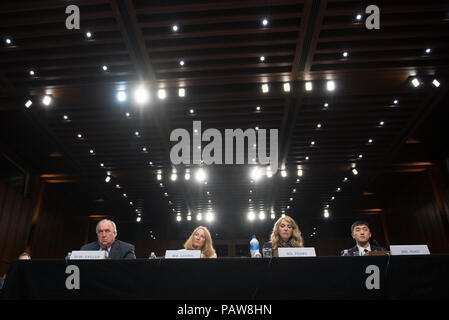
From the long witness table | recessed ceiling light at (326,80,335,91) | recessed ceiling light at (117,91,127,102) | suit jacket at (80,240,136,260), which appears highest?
recessed ceiling light at (117,91,127,102)

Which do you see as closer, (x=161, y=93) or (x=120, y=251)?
(x=120, y=251)

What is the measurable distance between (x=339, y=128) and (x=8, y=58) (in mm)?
7332

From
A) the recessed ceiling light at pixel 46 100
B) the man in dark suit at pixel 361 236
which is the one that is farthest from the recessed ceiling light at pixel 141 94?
the man in dark suit at pixel 361 236

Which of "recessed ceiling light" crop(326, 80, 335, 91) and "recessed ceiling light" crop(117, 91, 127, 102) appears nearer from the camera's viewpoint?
"recessed ceiling light" crop(326, 80, 335, 91)

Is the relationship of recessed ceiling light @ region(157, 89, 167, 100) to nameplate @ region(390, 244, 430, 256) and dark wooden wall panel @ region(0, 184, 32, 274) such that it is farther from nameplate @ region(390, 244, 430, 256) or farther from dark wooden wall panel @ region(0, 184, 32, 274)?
dark wooden wall panel @ region(0, 184, 32, 274)

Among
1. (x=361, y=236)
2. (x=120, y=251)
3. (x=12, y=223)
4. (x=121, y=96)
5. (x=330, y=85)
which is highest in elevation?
(x=121, y=96)

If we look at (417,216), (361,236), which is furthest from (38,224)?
(417,216)

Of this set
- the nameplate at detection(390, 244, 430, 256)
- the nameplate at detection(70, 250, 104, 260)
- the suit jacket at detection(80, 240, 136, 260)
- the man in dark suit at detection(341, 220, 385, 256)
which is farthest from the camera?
the man in dark suit at detection(341, 220, 385, 256)

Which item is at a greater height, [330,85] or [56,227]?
[330,85]

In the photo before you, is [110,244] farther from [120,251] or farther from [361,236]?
[361,236]

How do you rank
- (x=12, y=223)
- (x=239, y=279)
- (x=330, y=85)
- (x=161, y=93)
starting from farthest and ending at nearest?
1. (x=12, y=223)
2. (x=161, y=93)
3. (x=330, y=85)
4. (x=239, y=279)

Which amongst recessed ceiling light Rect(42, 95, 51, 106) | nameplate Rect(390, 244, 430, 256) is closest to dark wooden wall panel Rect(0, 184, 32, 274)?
recessed ceiling light Rect(42, 95, 51, 106)

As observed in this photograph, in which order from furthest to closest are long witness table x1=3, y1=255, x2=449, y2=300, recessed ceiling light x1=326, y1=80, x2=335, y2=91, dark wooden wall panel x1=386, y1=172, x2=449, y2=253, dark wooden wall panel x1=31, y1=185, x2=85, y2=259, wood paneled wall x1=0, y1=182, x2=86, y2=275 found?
dark wooden wall panel x1=31, y1=185, x2=85, y2=259 → dark wooden wall panel x1=386, y1=172, x2=449, y2=253 → wood paneled wall x1=0, y1=182, x2=86, y2=275 → recessed ceiling light x1=326, y1=80, x2=335, y2=91 → long witness table x1=3, y1=255, x2=449, y2=300

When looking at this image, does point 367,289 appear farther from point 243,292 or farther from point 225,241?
point 225,241
